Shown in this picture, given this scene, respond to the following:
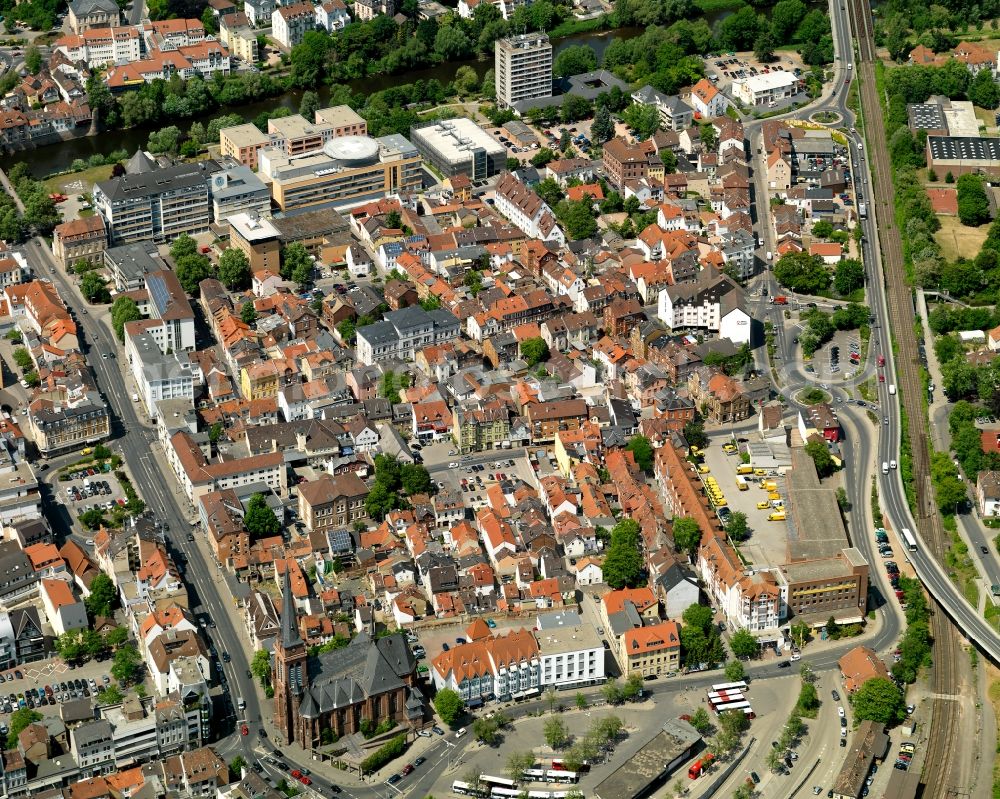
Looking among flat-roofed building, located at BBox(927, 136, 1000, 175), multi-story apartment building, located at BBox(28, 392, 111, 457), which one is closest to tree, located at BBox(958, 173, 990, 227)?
flat-roofed building, located at BBox(927, 136, 1000, 175)

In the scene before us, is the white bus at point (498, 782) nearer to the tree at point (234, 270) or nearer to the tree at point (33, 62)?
the tree at point (234, 270)

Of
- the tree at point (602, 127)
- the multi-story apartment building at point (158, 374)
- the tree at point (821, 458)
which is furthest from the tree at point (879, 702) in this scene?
the tree at point (602, 127)

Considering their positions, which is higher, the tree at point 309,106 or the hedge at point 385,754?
the tree at point 309,106

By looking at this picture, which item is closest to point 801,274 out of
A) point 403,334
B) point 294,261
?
point 403,334

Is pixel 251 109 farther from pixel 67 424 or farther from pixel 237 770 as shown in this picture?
pixel 237 770

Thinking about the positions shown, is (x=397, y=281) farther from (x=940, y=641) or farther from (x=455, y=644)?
(x=940, y=641)

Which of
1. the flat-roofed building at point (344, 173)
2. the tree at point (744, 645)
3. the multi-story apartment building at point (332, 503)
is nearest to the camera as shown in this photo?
the tree at point (744, 645)

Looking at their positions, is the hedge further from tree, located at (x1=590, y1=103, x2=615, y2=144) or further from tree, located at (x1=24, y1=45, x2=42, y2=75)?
tree, located at (x1=24, y1=45, x2=42, y2=75)
